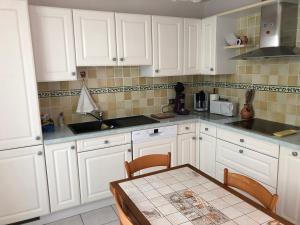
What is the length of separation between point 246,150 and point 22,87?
206cm

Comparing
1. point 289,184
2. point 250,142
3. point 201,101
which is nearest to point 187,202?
point 289,184

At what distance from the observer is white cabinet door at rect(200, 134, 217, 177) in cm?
272

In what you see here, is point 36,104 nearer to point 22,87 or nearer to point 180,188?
point 22,87

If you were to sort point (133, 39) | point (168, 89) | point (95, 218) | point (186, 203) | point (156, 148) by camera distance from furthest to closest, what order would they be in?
point (168, 89) < point (156, 148) < point (133, 39) < point (95, 218) < point (186, 203)

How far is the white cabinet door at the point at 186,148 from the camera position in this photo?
2861 millimetres

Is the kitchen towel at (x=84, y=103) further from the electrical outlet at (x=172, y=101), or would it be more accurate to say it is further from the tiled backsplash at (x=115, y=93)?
the electrical outlet at (x=172, y=101)

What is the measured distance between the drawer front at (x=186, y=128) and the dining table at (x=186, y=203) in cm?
125

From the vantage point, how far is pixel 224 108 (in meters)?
2.93

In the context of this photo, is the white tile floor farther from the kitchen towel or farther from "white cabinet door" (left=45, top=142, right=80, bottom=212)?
the kitchen towel

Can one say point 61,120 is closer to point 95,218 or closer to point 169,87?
point 95,218

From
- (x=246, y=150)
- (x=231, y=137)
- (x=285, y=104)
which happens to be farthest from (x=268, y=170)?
(x=285, y=104)

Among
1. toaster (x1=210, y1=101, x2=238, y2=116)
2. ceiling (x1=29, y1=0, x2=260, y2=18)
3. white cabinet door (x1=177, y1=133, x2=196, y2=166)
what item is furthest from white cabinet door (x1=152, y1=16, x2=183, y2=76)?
white cabinet door (x1=177, y1=133, x2=196, y2=166)

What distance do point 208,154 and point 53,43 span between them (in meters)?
2.00

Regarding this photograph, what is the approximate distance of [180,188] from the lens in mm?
1409
